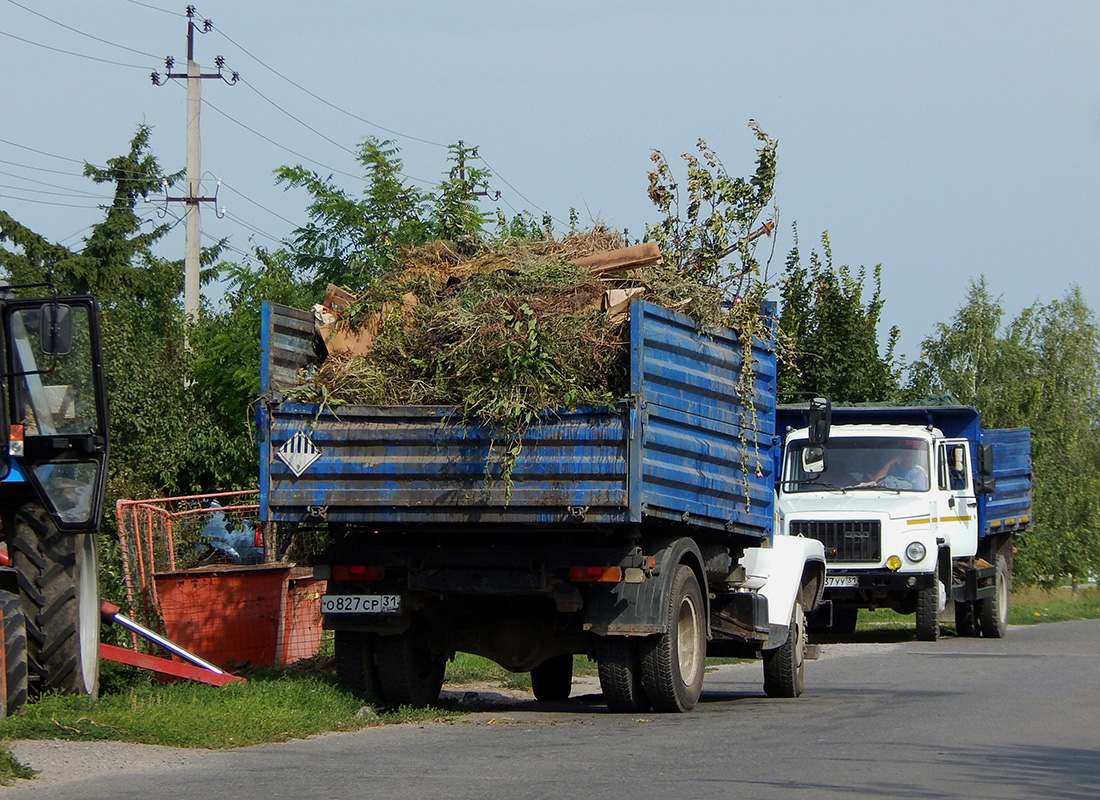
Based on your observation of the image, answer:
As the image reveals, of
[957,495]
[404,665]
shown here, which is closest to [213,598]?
[404,665]

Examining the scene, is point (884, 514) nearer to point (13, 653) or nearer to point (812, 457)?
point (812, 457)

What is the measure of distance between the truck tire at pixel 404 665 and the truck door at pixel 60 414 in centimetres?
235

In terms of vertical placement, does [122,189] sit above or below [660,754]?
above

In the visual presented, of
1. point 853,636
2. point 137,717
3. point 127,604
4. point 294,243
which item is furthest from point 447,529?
point 853,636

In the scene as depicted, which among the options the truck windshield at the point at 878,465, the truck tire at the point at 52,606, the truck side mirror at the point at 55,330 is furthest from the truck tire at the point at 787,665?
the truck windshield at the point at 878,465

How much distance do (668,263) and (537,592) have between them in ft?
8.98

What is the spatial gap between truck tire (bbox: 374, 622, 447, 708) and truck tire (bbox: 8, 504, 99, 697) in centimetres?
208

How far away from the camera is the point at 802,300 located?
29594 mm

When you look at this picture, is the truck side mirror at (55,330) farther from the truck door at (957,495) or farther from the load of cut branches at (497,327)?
the truck door at (957,495)

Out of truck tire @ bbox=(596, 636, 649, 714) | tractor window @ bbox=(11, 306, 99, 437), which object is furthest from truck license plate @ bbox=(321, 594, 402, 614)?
tractor window @ bbox=(11, 306, 99, 437)

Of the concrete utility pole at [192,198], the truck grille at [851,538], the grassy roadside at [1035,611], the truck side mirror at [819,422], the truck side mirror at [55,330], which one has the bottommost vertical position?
the grassy roadside at [1035,611]

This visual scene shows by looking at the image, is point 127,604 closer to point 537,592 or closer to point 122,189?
point 537,592

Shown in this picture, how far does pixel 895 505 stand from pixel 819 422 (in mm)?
7711

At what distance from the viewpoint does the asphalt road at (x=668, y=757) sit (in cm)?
742
